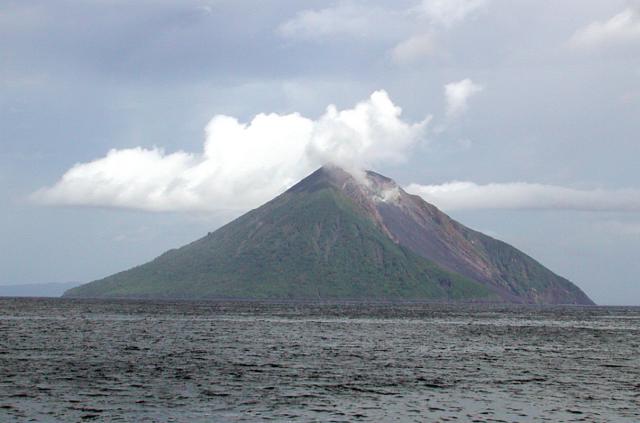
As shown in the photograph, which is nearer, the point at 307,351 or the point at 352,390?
the point at 352,390

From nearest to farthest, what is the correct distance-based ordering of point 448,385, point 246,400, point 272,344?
1. point 246,400
2. point 448,385
3. point 272,344

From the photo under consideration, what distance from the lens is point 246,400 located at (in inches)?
2020

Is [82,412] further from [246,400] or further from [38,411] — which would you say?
[246,400]

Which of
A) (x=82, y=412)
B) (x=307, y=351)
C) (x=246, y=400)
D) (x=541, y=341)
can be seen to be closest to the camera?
(x=82, y=412)

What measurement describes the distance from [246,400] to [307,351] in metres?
37.7

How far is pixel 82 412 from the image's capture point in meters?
45.5

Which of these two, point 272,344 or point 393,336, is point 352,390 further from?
point 393,336

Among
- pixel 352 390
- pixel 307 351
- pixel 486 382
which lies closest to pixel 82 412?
pixel 352 390

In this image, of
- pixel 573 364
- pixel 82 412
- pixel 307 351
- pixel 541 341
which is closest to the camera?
pixel 82 412

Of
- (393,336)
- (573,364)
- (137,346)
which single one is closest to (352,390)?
(573,364)

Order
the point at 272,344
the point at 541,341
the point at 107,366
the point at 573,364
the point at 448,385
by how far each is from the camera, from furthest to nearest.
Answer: the point at 541,341, the point at 272,344, the point at 573,364, the point at 107,366, the point at 448,385

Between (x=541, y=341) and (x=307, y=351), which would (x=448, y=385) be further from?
(x=541, y=341)

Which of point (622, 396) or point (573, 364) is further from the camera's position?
point (573, 364)

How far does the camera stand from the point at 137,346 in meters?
91.1
